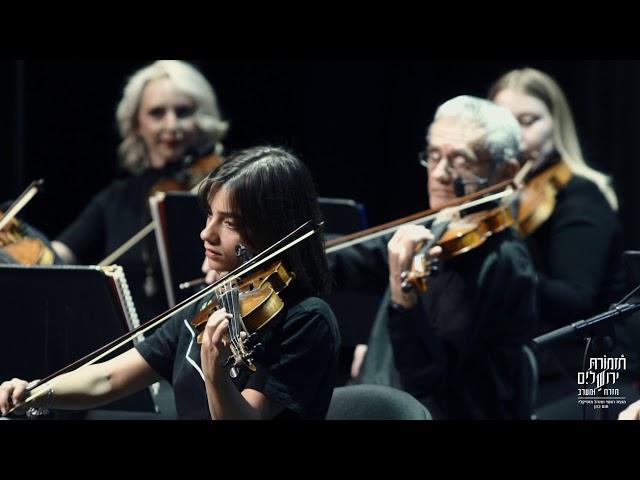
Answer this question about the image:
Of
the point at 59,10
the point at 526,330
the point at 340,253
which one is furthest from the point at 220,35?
the point at 526,330

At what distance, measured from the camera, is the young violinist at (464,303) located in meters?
2.53

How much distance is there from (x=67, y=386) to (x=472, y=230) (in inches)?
37.1

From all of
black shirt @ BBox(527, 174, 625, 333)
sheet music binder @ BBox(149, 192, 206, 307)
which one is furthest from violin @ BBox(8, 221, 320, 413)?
black shirt @ BBox(527, 174, 625, 333)

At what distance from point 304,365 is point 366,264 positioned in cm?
89

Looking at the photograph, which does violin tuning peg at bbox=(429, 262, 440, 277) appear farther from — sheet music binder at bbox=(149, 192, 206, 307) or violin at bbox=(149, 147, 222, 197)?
violin at bbox=(149, 147, 222, 197)

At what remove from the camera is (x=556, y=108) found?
131 inches

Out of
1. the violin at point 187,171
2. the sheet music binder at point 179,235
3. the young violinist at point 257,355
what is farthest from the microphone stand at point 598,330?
the violin at point 187,171

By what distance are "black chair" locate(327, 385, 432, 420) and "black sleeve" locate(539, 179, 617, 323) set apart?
86cm

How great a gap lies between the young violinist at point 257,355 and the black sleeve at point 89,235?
5.03 feet

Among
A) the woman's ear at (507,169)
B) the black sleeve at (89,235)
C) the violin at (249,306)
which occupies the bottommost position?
the black sleeve at (89,235)

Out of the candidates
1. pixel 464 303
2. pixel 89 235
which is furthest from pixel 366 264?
pixel 89 235

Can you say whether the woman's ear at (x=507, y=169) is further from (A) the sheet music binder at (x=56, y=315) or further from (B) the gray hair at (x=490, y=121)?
(A) the sheet music binder at (x=56, y=315)

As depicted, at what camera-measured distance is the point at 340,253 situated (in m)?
2.78

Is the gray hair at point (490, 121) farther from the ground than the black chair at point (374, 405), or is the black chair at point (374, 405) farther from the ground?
the gray hair at point (490, 121)
